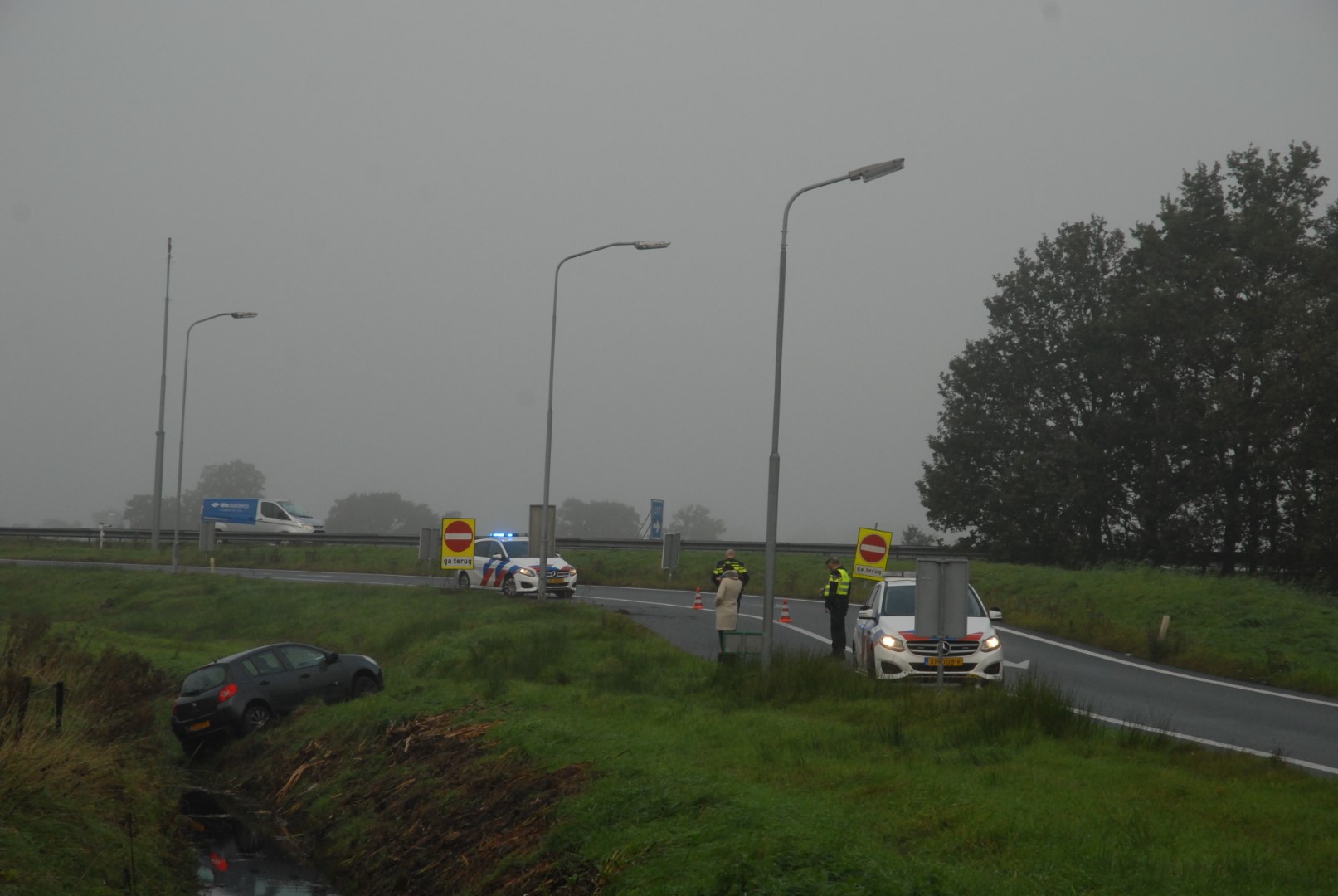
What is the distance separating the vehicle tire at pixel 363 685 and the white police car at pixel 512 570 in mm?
12391

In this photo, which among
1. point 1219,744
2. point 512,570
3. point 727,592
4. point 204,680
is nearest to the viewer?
point 1219,744

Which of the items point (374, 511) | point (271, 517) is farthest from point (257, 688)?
point (374, 511)

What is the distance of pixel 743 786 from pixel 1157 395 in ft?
142

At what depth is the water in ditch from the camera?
13.8m

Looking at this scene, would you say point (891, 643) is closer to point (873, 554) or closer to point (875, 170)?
point (875, 170)

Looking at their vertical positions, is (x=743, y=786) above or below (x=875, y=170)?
below

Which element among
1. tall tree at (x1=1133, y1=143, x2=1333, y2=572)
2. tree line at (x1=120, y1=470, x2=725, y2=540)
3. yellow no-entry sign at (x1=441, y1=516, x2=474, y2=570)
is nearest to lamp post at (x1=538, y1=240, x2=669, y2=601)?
yellow no-entry sign at (x1=441, y1=516, x2=474, y2=570)

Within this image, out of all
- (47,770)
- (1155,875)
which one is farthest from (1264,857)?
(47,770)

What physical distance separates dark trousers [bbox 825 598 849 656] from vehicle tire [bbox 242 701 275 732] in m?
9.22

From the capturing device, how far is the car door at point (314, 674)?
20734mm

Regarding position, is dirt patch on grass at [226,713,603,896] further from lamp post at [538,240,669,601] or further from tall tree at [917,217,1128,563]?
tall tree at [917,217,1128,563]

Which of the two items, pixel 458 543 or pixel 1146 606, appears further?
pixel 458 543

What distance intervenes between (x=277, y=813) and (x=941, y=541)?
3960 cm

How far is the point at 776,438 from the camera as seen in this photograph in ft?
62.0
